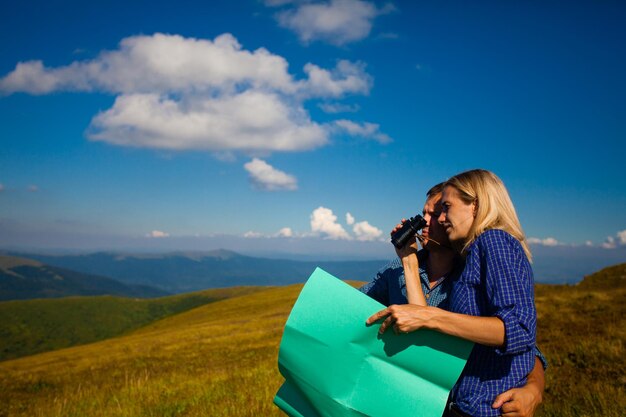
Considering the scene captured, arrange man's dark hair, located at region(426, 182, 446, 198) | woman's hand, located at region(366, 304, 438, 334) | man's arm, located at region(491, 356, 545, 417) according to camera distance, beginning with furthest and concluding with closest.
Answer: man's dark hair, located at region(426, 182, 446, 198), man's arm, located at region(491, 356, 545, 417), woman's hand, located at region(366, 304, 438, 334)

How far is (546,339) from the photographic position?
1173 centimetres

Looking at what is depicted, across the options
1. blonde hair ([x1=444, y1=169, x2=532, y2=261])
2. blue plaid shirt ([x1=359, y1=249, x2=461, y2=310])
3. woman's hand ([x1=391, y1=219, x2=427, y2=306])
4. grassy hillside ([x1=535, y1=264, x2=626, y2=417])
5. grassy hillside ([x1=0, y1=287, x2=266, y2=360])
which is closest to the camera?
blonde hair ([x1=444, y1=169, x2=532, y2=261])

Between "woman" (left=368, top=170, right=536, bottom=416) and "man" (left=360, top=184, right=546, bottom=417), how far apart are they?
0.24ft

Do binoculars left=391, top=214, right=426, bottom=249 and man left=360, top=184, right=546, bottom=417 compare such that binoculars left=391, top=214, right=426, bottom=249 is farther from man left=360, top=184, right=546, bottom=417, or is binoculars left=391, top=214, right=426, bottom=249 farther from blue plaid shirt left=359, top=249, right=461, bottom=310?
blue plaid shirt left=359, top=249, right=461, bottom=310

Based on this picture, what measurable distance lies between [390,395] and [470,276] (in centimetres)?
80

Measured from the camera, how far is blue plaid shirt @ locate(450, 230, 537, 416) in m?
2.13

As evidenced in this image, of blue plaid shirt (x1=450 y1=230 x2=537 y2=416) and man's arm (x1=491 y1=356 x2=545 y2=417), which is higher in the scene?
blue plaid shirt (x1=450 y1=230 x2=537 y2=416)

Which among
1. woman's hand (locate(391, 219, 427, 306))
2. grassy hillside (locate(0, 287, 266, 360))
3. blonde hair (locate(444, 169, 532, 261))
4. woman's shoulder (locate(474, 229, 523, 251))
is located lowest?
grassy hillside (locate(0, 287, 266, 360))

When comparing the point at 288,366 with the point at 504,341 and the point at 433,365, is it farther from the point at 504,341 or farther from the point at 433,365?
the point at 504,341

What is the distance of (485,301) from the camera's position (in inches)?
91.3

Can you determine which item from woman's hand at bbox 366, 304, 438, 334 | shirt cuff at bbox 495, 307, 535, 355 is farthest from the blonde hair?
woman's hand at bbox 366, 304, 438, 334

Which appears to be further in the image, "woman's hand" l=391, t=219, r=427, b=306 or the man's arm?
"woman's hand" l=391, t=219, r=427, b=306

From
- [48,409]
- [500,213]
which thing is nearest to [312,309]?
[500,213]

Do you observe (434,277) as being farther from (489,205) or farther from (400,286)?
(489,205)
